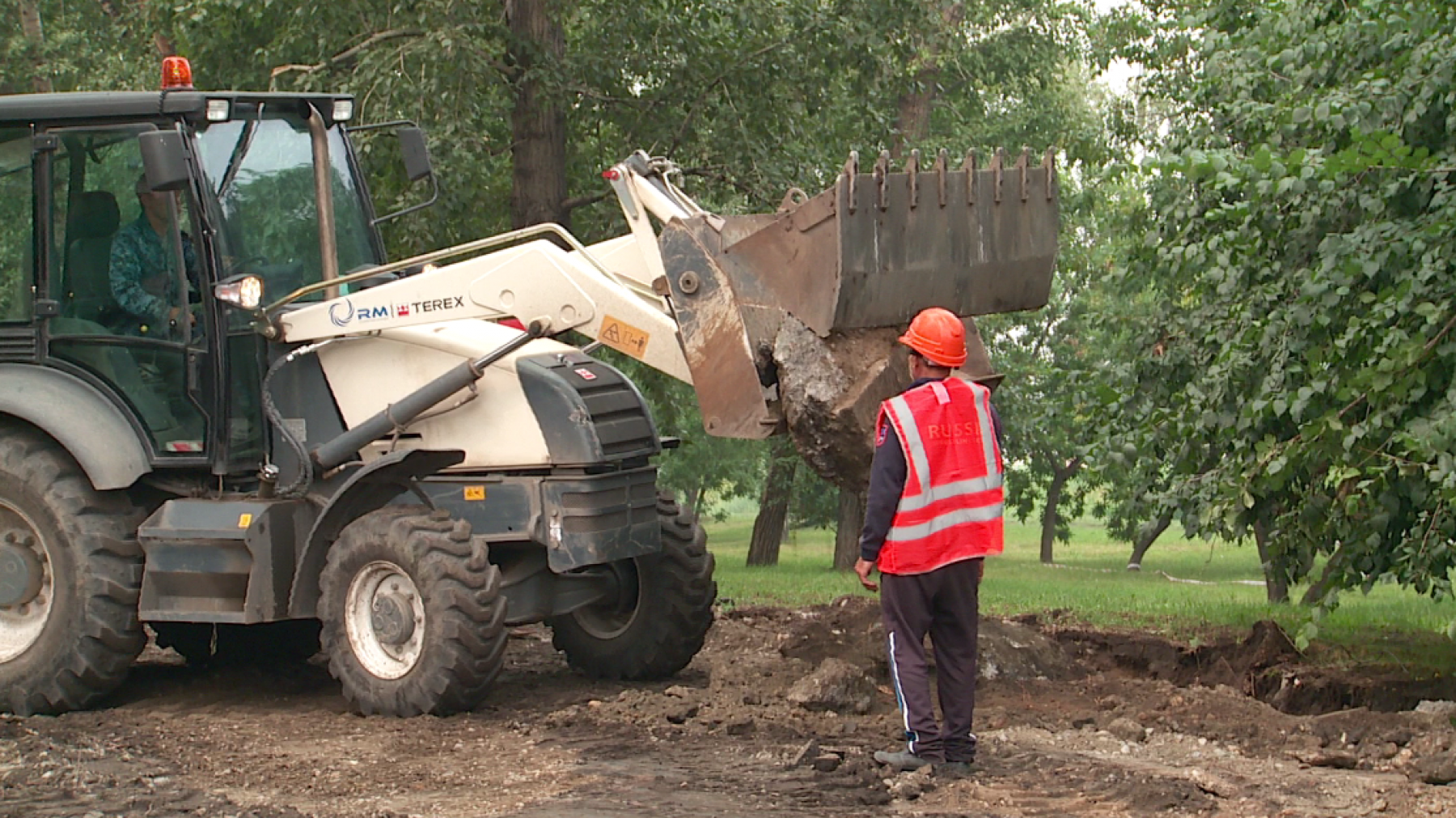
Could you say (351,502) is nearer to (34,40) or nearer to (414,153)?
(414,153)

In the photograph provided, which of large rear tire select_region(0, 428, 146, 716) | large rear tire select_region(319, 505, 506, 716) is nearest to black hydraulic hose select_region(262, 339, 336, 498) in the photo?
large rear tire select_region(319, 505, 506, 716)

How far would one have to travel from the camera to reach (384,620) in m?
8.07

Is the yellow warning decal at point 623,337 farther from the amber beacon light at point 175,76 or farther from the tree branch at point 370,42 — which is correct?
the tree branch at point 370,42

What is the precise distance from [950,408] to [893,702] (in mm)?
Answer: 2087

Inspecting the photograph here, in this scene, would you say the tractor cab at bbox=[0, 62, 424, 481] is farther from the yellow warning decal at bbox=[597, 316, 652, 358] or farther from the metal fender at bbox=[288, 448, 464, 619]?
the yellow warning decal at bbox=[597, 316, 652, 358]

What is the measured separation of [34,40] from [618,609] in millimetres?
13240

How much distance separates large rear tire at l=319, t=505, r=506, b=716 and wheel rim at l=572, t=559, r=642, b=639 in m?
1.18

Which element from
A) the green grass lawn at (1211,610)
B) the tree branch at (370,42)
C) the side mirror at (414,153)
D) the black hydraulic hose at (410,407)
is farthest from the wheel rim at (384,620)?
the tree branch at (370,42)

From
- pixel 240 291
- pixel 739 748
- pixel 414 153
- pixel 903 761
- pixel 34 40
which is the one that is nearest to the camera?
pixel 903 761

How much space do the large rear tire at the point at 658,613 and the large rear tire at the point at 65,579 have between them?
225 centimetres

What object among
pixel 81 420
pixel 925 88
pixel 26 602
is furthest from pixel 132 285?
pixel 925 88

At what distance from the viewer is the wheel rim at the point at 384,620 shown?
8.04 metres

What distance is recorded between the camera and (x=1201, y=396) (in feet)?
31.3

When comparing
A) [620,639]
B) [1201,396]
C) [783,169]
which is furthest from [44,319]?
[783,169]
